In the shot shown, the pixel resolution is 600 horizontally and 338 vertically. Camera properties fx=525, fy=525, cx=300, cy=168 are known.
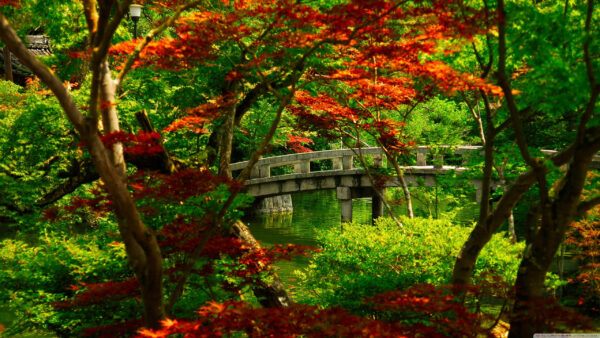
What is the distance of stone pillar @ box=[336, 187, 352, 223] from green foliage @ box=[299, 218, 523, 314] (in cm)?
830

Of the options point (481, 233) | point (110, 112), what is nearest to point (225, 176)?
point (110, 112)

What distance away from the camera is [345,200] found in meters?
17.2

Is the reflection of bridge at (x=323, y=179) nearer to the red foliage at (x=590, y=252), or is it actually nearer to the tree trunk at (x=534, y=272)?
the red foliage at (x=590, y=252)

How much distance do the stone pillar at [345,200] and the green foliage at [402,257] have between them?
830 cm

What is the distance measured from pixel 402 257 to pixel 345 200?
30.2ft

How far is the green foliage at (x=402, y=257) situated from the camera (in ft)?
25.5

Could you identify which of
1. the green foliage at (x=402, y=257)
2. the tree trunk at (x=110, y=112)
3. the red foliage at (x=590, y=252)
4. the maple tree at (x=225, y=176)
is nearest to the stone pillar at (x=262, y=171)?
the green foliage at (x=402, y=257)

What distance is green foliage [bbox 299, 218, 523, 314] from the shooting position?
778 cm

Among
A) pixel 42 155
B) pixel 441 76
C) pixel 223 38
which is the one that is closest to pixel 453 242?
pixel 441 76

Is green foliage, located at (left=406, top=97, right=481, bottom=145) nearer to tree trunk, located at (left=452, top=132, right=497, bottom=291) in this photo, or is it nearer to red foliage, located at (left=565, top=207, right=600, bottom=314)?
red foliage, located at (left=565, top=207, right=600, bottom=314)

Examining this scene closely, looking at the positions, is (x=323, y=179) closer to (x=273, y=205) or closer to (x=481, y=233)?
(x=273, y=205)

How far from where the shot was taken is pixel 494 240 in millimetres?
8234

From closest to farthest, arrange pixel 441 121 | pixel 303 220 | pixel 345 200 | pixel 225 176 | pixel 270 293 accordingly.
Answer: pixel 225 176 → pixel 270 293 → pixel 345 200 → pixel 303 220 → pixel 441 121

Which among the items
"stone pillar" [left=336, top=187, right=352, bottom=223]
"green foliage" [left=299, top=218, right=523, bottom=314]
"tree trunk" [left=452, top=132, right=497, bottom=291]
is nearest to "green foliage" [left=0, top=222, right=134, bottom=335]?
"green foliage" [left=299, top=218, right=523, bottom=314]
